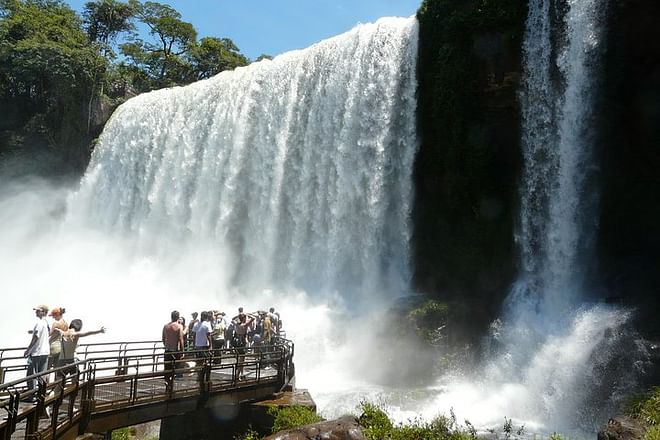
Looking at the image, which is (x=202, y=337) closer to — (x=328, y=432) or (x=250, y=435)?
(x=250, y=435)

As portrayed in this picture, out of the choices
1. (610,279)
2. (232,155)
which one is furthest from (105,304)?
(610,279)

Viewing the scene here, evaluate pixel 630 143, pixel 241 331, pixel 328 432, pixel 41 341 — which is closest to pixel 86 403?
pixel 41 341

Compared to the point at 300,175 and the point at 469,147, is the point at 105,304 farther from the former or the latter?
the point at 469,147

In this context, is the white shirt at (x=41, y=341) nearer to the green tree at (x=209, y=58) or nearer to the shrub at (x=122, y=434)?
the shrub at (x=122, y=434)


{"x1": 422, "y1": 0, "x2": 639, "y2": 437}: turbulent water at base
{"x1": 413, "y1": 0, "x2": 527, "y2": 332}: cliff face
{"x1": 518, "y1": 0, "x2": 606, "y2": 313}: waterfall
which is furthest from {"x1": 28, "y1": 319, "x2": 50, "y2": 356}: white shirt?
{"x1": 518, "y1": 0, "x2": 606, "y2": 313}: waterfall

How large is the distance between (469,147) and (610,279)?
6753 millimetres

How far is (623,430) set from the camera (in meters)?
8.59

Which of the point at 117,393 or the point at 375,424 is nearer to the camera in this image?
the point at 375,424

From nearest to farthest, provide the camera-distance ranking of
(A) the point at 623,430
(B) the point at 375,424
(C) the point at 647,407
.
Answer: (B) the point at 375,424 < (A) the point at 623,430 < (C) the point at 647,407

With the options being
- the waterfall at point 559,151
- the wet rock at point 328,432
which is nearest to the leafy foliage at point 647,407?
the wet rock at point 328,432

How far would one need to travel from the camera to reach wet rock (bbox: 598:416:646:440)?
8.42 meters

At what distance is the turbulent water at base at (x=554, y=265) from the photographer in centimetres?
1328

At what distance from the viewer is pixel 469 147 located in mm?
20594

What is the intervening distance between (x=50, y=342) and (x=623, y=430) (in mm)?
9014
